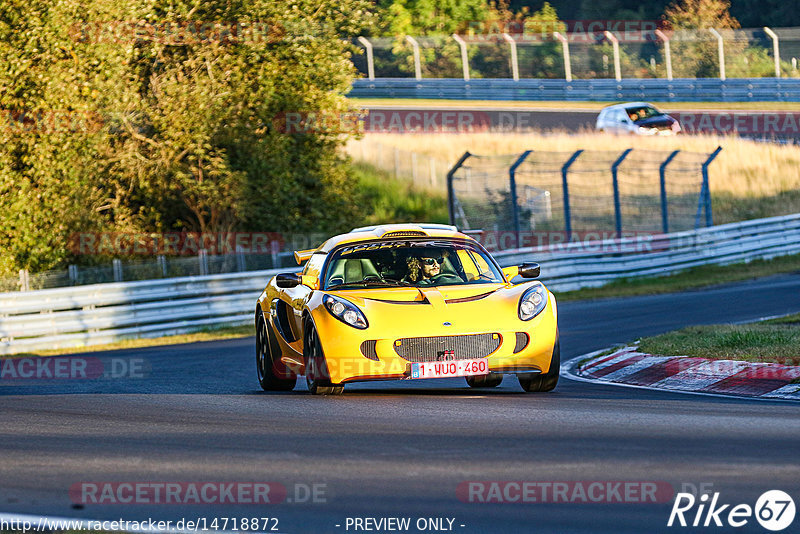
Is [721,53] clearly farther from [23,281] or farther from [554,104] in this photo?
[23,281]

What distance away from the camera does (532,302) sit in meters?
10.4

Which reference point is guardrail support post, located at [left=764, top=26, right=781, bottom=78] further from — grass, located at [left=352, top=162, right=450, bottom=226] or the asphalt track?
the asphalt track

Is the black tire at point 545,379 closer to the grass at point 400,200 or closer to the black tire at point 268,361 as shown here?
the black tire at point 268,361

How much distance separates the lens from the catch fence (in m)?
30.7

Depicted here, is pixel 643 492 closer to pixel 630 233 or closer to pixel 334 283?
pixel 334 283

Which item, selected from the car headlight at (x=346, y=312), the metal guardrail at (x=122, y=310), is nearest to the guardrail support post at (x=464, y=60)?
the metal guardrail at (x=122, y=310)

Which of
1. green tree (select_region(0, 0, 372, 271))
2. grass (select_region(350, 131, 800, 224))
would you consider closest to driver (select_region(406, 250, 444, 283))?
green tree (select_region(0, 0, 372, 271))

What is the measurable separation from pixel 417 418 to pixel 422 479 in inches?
86.5

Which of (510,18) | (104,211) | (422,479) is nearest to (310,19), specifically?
(104,211)

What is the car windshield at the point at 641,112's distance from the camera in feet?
142

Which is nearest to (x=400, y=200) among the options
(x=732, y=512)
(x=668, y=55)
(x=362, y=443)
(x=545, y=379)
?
(x=668, y=55)

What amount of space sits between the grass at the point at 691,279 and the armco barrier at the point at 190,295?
0.83 ft

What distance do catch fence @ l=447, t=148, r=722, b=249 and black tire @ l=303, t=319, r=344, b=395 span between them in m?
17.2

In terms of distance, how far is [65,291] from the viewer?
68.5ft
